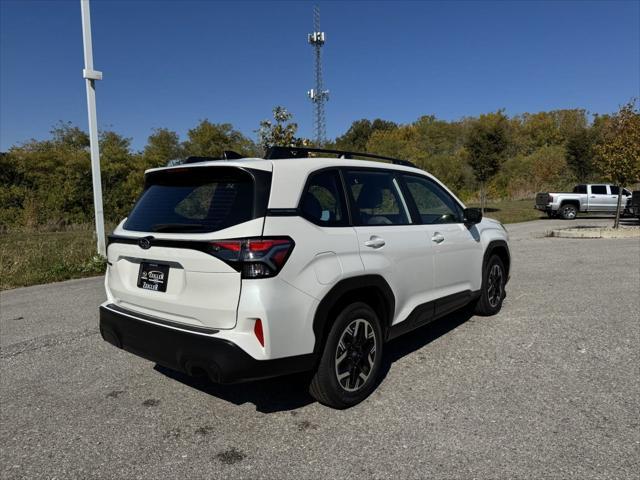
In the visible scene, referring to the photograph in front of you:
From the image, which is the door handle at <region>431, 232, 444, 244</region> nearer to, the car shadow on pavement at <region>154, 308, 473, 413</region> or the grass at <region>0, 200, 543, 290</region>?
the car shadow on pavement at <region>154, 308, 473, 413</region>

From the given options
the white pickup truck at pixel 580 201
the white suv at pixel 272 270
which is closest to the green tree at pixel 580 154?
the white pickup truck at pixel 580 201

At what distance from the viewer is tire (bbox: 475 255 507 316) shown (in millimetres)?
5148

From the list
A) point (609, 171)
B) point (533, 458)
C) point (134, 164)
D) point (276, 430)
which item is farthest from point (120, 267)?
point (134, 164)

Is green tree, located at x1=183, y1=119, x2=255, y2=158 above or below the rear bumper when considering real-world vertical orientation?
above

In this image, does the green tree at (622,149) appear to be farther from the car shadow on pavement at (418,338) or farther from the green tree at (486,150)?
the car shadow on pavement at (418,338)

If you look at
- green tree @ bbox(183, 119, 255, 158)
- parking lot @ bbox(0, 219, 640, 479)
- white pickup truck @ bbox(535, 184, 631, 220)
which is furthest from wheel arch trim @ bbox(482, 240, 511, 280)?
green tree @ bbox(183, 119, 255, 158)

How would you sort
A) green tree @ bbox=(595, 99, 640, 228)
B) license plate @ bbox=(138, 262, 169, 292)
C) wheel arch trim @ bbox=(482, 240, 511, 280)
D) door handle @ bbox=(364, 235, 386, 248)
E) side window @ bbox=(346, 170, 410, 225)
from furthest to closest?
green tree @ bbox=(595, 99, 640, 228) → wheel arch trim @ bbox=(482, 240, 511, 280) → side window @ bbox=(346, 170, 410, 225) → door handle @ bbox=(364, 235, 386, 248) → license plate @ bbox=(138, 262, 169, 292)

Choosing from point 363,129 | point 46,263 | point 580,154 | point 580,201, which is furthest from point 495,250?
point 363,129

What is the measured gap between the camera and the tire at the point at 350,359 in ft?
10.0

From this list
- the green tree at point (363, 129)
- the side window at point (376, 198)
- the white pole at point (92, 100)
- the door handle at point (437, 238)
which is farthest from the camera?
the green tree at point (363, 129)

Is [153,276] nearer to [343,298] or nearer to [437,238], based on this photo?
[343,298]

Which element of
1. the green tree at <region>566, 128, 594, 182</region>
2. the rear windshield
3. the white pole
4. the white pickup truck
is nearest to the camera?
the rear windshield

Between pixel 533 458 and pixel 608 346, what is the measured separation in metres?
2.37

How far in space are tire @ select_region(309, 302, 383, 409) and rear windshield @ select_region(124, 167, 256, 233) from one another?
1024mm
